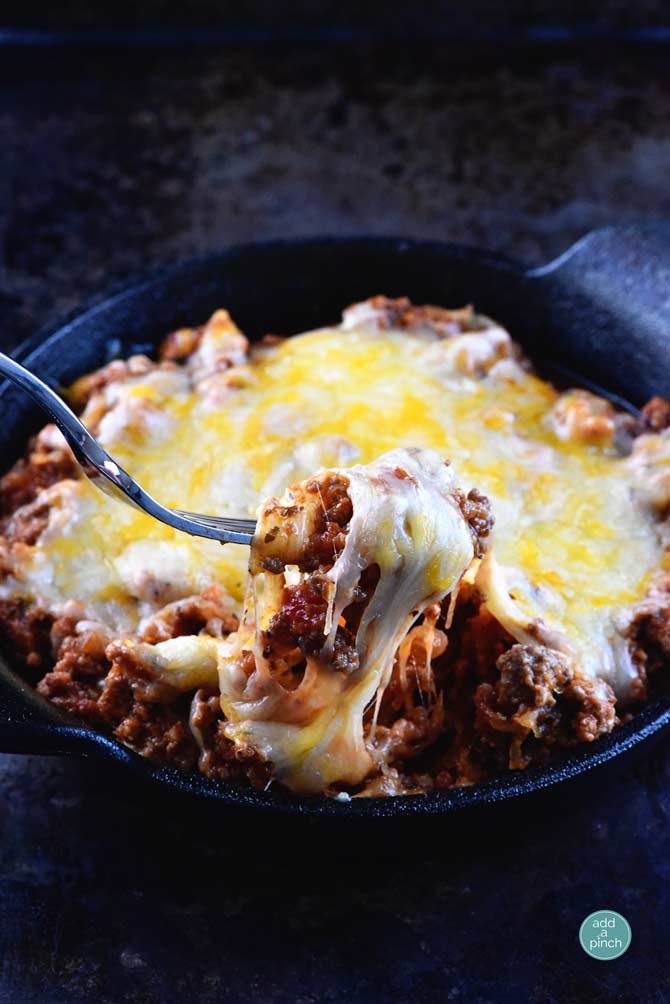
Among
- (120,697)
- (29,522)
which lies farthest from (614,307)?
(120,697)

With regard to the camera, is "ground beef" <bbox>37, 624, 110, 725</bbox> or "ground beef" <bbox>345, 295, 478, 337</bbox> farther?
"ground beef" <bbox>345, 295, 478, 337</bbox>

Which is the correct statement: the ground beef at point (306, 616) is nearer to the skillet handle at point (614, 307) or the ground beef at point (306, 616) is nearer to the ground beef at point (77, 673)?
the ground beef at point (77, 673)

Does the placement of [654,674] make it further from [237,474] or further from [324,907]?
[237,474]

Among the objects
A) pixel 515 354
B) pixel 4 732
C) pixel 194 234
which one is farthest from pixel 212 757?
pixel 194 234

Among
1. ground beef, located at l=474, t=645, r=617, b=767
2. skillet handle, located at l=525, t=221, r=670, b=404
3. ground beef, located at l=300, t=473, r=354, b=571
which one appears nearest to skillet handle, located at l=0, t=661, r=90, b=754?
ground beef, located at l=300, t=473, r=354, b=571

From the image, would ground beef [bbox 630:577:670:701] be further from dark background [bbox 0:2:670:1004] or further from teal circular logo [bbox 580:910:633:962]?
teal circular logo [bbox 580:910:633:962]
